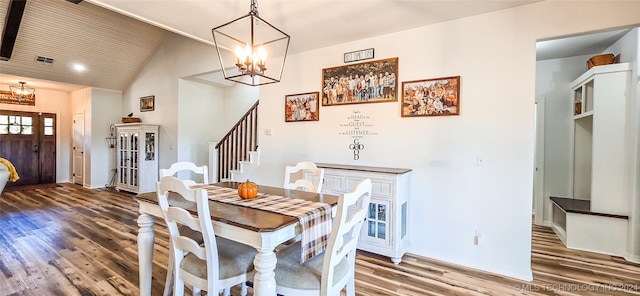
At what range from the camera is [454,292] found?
2.24 m

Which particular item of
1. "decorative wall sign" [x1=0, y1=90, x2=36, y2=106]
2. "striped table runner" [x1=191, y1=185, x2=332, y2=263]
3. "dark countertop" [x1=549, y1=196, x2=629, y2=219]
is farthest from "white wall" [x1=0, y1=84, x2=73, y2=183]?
"dark countertop" [x1=549, y1=196, x2=629, y2=219]

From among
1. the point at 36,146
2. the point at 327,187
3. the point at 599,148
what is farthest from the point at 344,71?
the point at 36,146

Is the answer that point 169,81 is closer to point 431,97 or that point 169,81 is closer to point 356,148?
point 356,148

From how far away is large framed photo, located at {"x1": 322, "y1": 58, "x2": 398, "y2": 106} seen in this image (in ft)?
10.2

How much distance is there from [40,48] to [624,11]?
818 cm

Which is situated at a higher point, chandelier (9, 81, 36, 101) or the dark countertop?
chandelier (9, 81, 36, 101)

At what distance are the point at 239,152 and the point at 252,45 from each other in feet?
10.5

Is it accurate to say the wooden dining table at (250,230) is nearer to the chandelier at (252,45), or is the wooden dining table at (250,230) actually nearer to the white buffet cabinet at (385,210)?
the chandelier at (252,45)

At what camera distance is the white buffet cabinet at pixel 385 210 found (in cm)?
274

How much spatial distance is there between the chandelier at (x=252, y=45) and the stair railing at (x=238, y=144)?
A: 869 mm

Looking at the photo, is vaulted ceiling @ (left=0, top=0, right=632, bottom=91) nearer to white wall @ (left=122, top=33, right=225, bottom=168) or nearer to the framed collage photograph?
white wall @ (left=122, top=33, right=225, bottom=168)

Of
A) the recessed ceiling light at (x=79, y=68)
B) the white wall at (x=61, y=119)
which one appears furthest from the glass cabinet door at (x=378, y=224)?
the white wall at (x=61, y=119)

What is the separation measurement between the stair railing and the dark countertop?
4.28 metres

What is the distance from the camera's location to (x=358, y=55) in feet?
10.9
